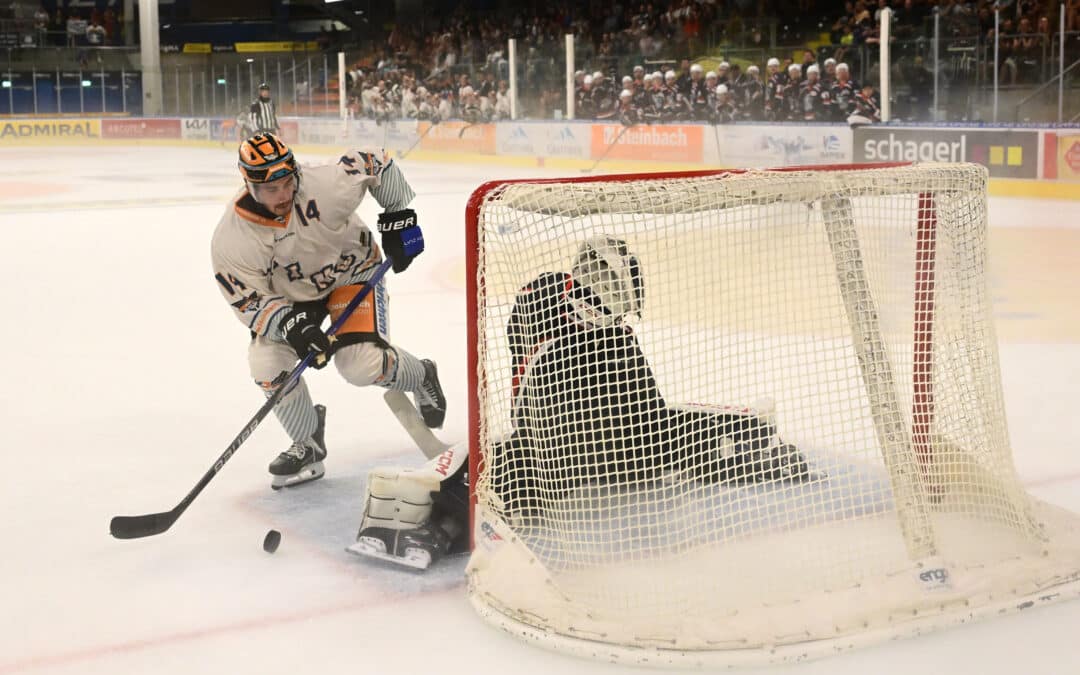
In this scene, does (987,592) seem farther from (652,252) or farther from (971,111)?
(971,111)

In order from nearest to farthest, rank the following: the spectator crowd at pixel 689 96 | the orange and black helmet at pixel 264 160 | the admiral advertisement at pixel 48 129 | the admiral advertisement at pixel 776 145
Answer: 1. the orange and black helmet at pixel 264 160
2. the admiral advertisement at pixel 776 145
3. the spectator crowd at pixel 689 96
4. the admiral advertisement at pixel 48 129

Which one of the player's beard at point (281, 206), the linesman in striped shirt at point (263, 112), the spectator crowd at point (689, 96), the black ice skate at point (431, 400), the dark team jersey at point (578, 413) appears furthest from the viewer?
the linesman in striped shirt at point (263, 112)

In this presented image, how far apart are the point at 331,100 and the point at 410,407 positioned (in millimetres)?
17452

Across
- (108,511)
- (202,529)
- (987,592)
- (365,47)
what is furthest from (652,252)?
(365,47)

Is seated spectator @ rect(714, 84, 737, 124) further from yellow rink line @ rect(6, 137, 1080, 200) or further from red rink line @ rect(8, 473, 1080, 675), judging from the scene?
red rink line @ rect(8, 473, 1080, 675)

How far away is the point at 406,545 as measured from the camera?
263 cm

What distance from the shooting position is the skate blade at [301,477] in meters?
3.25

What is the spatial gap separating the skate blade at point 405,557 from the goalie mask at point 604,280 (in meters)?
0.59

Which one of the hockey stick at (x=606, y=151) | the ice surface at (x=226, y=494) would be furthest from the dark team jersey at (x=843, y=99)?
the ice surface at (x=226, y=494)

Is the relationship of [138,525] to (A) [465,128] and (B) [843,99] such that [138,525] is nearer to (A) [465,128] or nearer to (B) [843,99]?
(B) [843,99]

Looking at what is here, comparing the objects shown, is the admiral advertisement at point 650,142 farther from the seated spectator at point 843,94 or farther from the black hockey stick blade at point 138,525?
the black hockey stick blade at point 138,525

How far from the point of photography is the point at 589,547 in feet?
8.58

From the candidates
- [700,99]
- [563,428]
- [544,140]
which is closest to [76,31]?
[544,140]

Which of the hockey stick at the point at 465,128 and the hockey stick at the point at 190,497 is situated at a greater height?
the hockey stick at the point at 465,128
